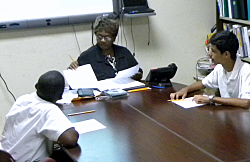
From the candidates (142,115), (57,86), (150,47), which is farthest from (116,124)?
(150,47)

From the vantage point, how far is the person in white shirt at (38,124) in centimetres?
186

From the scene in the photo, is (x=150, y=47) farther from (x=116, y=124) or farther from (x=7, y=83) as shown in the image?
(x=116, y=124)

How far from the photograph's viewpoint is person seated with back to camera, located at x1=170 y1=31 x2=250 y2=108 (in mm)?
2418

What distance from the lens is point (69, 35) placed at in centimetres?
381

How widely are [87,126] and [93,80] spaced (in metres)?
0.97

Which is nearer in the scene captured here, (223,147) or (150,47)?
(223,147)

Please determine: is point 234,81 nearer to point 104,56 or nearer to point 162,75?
point 162,75

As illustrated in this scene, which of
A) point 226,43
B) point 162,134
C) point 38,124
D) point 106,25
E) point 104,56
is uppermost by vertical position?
point 106,25

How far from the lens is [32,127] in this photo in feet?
6.25

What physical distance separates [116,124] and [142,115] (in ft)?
0.74

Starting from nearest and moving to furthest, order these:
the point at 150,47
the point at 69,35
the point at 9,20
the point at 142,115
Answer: the point at 142,115, the point at 9,20, the point at 69,35, the point at 150,47

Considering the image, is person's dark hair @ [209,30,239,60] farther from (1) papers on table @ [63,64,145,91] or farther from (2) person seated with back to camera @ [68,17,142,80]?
(2) person seated with back to camera @ [68,17,142,80]

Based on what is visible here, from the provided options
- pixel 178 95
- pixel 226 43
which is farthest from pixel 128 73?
pixel 226 43

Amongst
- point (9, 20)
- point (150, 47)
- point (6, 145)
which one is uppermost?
point (9, 20)
